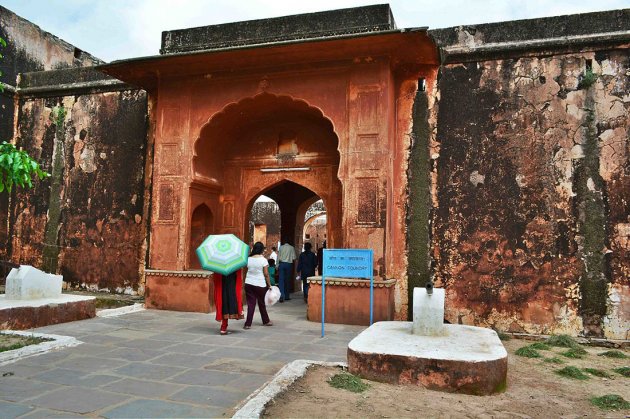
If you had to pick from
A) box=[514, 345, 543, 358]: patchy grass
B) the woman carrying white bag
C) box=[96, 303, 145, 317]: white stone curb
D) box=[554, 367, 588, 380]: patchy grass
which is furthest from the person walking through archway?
box=[554, 367, 588, 380]: patchy grass

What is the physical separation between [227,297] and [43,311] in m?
2.51

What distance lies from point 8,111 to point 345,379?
10709mm

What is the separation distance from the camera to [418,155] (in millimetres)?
8219

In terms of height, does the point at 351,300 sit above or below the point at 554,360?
above

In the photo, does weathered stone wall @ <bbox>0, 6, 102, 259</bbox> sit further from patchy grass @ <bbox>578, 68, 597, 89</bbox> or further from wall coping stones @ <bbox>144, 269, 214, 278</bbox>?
patchy grass @ <bbox>578, 68, 597, 89</bbox>

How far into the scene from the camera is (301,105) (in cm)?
866

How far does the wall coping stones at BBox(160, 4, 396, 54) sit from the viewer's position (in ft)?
26.9

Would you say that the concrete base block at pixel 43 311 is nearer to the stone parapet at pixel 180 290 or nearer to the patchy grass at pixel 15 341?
the patchy grass at pixel 15 341

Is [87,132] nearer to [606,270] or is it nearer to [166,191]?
[166,191]

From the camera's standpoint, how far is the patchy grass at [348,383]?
13.3 ft

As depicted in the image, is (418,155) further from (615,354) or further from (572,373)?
(572,373)

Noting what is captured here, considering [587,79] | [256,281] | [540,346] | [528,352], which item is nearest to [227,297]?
[256,281]

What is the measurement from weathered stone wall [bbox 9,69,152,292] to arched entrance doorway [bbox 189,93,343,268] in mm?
1550

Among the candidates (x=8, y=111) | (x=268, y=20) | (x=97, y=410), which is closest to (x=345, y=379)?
(x=97, y=410)
